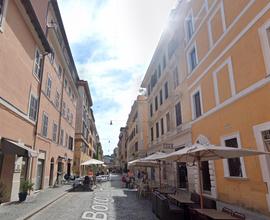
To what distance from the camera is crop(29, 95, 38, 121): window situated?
594 inches

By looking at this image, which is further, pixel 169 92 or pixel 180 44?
pixel 169 92

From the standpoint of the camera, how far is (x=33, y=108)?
1565 cm

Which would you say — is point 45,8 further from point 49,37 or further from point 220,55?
point 220,55

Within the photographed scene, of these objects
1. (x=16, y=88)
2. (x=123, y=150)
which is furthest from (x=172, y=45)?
(x=123, y=150)

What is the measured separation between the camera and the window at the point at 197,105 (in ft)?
49.2

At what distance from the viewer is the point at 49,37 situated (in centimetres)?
1930

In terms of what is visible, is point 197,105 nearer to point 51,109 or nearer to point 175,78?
point 175,78

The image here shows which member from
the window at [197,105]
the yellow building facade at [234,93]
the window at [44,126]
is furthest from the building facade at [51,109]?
the yellow building facade at [234,93]

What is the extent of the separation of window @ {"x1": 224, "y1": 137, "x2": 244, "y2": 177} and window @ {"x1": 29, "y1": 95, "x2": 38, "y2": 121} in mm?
12026

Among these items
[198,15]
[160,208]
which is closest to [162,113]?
[198,15]

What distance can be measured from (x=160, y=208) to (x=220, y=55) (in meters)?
8.18

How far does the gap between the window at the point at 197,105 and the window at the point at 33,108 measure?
10.8 m

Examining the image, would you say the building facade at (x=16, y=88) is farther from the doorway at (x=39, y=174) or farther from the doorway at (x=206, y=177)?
the doorway at (x=206, y=177)

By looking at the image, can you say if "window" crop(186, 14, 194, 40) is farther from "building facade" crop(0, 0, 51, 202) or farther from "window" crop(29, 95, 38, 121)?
"window" crop(29, 95, 38, 121)
